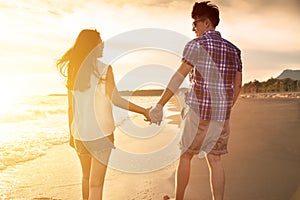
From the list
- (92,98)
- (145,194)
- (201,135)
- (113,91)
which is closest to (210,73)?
(201,135)

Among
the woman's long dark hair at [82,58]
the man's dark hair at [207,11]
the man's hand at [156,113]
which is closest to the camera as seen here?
the woman's long dark hair at [82,58]

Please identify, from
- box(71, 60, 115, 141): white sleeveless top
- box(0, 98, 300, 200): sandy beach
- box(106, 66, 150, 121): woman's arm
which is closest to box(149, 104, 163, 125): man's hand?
box(106, 66, 150, 121): woman's arm

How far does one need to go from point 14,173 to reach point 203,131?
3.82 meters

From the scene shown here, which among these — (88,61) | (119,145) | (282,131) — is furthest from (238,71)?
(282,131)

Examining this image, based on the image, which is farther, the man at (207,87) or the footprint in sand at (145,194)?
the footprint in sand at (145,194)

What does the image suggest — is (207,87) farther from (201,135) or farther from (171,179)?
(171,179)

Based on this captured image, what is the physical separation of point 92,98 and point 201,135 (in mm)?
1210

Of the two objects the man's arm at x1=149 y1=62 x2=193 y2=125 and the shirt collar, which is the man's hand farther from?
the shirt collar

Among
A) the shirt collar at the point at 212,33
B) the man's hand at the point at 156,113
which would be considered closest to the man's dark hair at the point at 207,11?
the shirt collar at the point at 212,33

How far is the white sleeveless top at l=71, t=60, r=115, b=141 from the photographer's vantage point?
9.94 ft

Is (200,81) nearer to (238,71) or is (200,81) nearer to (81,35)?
(238,71)

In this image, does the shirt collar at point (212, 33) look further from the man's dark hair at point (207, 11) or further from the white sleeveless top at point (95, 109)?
the white sleeveless top at point (95, 109)

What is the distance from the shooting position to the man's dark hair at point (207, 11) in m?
3.53

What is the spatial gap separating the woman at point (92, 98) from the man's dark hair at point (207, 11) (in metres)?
1.12
